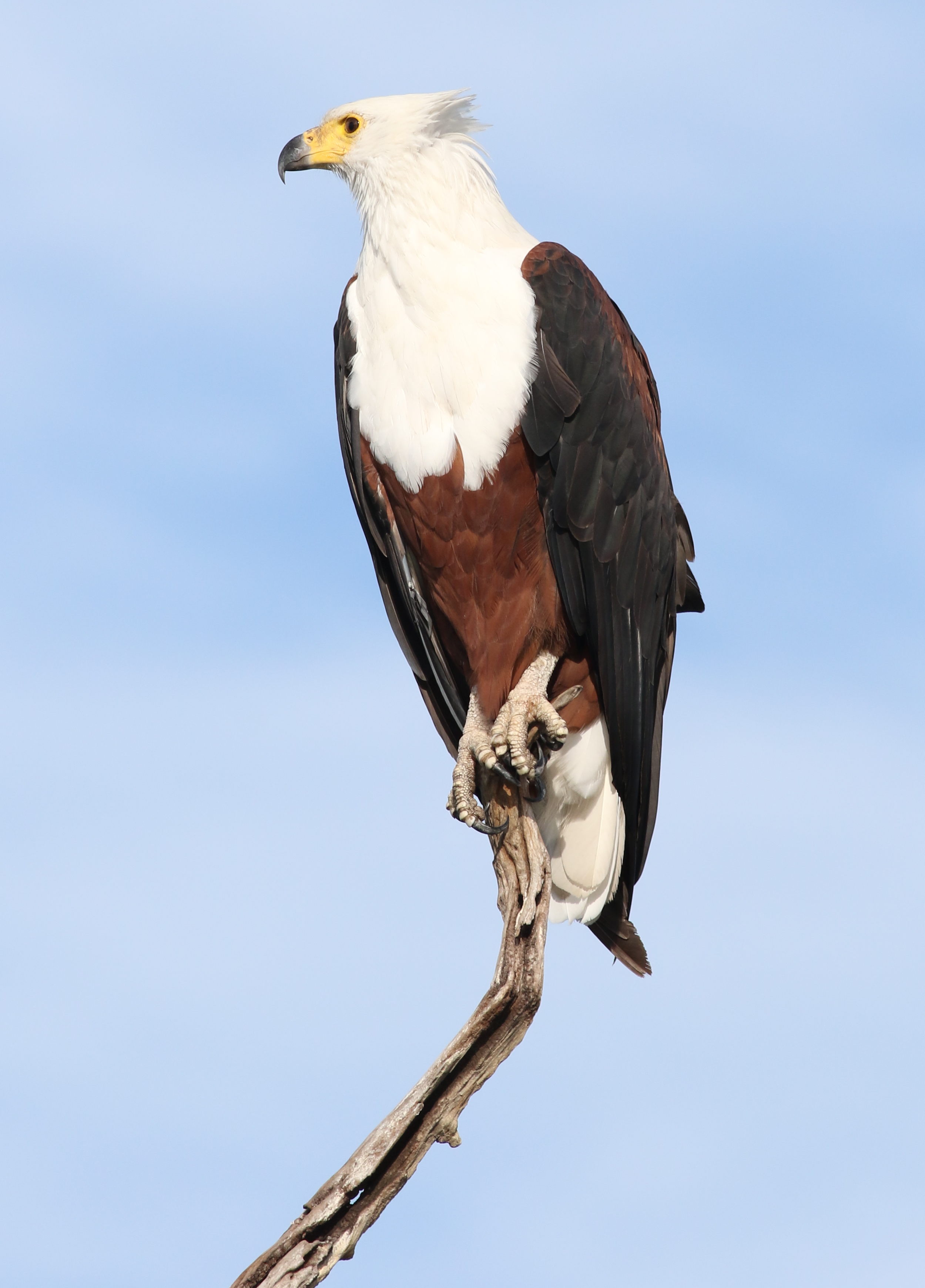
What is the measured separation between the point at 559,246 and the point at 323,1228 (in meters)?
4.02

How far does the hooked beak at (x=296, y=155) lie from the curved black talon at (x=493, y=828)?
3.05 m

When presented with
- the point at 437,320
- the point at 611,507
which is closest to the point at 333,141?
the point at 437,320

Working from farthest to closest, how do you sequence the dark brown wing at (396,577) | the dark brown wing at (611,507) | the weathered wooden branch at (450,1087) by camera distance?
the dark brown wing at (396,577) < the dark brown wing at (611,507) < the weathered wooden branch at (450,1087)

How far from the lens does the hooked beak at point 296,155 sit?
634 cm

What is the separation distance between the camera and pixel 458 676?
6.43 metres

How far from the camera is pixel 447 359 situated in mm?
5625

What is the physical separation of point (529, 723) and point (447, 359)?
1525 millimetres

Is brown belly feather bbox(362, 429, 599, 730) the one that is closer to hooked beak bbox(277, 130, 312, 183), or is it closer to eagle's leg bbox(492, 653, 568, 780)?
eagle's leg bbox(492, 653, 568, 780)

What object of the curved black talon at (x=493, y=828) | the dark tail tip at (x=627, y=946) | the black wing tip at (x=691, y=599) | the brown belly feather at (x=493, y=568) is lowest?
the curved black talon at (x=493, y=828)

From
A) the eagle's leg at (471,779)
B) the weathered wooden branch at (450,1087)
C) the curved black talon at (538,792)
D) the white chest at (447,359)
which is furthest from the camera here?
the curved black talon at (538,792)

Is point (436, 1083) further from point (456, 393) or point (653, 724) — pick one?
point (456, 393)

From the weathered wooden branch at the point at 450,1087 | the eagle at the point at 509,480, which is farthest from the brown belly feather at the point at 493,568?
the weathered wooden branch at the point at 450,1087

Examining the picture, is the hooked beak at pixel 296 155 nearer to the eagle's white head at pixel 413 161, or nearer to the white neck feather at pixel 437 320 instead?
the eagle's white head at pixel 413 161

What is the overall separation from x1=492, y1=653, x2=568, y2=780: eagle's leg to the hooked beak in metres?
2.48
